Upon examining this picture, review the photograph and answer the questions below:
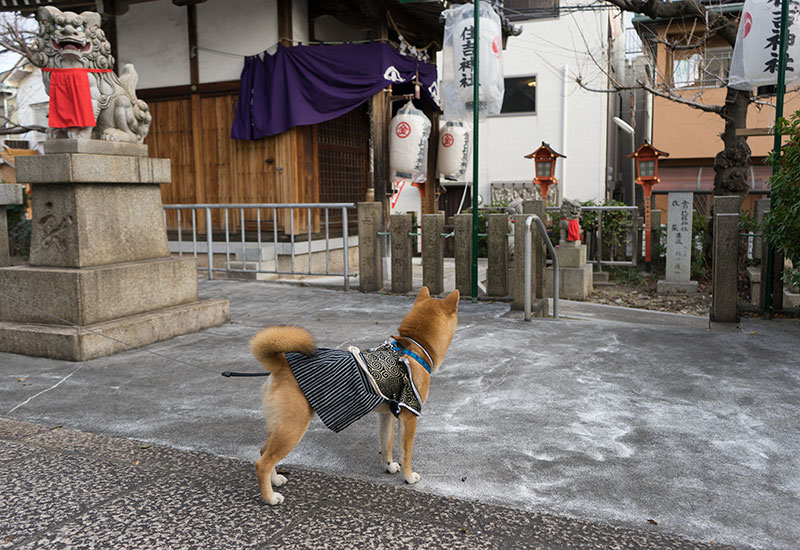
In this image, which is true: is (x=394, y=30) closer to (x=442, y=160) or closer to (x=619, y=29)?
(x=442, y=160)

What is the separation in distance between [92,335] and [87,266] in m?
0.65

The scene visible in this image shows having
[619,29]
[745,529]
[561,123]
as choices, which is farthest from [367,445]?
[619,29]

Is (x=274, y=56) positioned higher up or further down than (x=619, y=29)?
further down

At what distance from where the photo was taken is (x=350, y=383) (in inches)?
108

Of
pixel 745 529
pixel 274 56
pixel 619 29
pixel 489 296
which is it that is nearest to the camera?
pixel 745 529

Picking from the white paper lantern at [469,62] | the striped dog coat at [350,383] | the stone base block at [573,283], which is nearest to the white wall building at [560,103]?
the stone base block at [573,283]

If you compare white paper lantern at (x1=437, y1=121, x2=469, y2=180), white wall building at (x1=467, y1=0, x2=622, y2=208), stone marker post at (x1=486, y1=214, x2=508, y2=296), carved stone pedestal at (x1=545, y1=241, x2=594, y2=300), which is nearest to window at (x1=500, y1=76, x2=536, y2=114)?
white wall building at (x1=467, y1=0, x2=622, y2=208)

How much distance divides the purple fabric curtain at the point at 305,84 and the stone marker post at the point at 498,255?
179 inches

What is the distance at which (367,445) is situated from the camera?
350 centimetres

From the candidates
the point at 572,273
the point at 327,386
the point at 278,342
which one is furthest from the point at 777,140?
the point at 278,342

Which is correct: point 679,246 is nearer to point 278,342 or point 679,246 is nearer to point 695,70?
point 695,70

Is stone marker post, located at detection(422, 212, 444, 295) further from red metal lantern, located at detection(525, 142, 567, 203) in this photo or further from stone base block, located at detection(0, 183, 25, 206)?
red metal lantern, located at detection(525, 142, 567, 203)

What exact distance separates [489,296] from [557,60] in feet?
49.5

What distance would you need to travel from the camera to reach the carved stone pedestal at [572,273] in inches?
459
